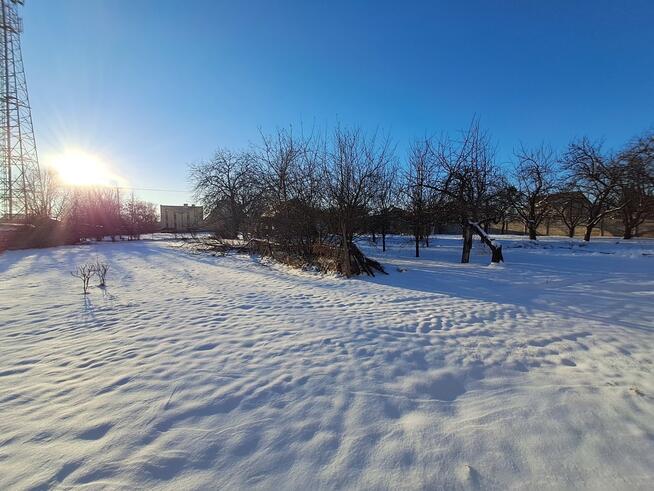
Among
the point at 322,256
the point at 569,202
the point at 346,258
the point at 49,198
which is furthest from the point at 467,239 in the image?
the point at 49,198

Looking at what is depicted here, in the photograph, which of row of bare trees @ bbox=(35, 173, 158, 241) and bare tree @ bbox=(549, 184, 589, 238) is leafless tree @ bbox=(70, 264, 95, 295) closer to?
row of bare trees @ bbox=(35, 173, 158, 241)

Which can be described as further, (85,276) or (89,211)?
(89,211)

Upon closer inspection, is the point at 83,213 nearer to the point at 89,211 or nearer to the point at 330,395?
the point at 89,211

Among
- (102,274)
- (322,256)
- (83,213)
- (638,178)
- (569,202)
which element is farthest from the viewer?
(83,213)

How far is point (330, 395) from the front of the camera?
3.05 m

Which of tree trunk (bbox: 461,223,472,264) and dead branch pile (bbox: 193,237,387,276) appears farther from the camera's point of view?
tree trunk (bbox: 461,223,472,264)

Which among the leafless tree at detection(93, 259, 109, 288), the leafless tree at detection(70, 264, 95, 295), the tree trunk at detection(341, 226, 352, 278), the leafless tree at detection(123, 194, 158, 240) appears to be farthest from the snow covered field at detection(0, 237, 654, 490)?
the leafless tree at detection(123, 194, 158, 240)

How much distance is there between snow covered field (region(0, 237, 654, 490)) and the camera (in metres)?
2.09

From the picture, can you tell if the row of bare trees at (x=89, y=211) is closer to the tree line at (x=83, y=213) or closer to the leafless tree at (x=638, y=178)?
the tree line at (x=83, y=213)

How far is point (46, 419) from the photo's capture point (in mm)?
2676

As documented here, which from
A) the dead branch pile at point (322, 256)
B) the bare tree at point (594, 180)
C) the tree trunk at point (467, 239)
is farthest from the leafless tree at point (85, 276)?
the bare tree at point (594, 180)

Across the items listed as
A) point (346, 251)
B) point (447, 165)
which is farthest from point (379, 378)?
point (447, 165)

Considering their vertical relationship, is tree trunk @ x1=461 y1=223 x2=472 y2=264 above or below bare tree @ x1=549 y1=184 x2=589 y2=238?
below

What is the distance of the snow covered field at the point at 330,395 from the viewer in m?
2.09
